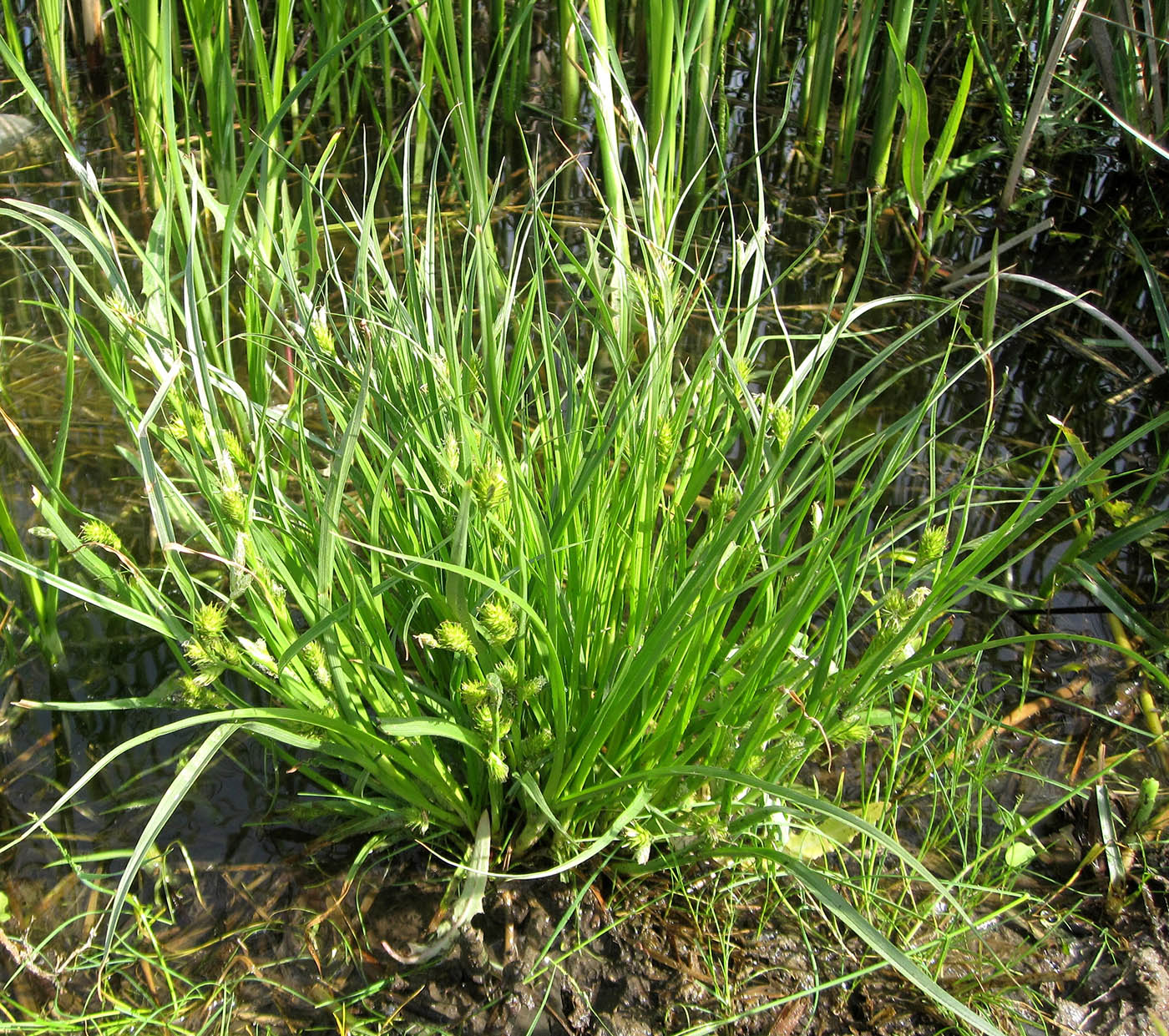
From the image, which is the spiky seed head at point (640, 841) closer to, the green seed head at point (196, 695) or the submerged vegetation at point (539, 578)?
the submerged vegetation at point (539, 578)

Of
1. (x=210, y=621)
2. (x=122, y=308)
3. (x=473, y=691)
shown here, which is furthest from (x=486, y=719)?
(x=122, y=308)

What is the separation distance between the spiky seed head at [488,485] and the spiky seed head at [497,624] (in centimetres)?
10

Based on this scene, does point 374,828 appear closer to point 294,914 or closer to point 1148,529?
point 294,914

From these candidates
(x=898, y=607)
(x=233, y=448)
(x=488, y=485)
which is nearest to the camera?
(x=488, y=485)

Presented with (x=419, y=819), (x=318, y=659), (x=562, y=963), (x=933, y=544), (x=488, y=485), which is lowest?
(x=562, y=963)

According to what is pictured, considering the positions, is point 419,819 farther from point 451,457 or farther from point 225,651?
point 451,457

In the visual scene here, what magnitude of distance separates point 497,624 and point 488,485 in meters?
0.15

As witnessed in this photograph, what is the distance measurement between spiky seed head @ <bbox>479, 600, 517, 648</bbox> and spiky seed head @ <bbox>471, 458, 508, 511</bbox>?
0.10 meters

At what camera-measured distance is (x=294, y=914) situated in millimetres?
1245

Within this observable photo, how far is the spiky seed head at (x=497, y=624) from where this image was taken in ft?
3.05

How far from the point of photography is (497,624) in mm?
939

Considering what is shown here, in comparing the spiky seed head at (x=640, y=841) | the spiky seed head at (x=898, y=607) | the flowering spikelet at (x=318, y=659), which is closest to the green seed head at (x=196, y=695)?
the flowering spikelet at (x=318, y=659)

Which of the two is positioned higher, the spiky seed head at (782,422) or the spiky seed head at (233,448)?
the spiky seed head at (782,422)

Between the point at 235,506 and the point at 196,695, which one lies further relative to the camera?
the point at 196,695
